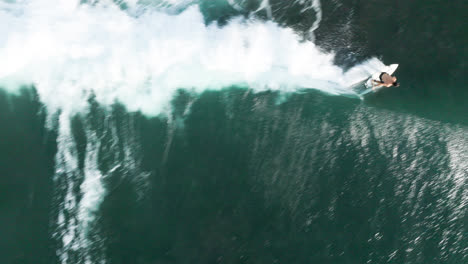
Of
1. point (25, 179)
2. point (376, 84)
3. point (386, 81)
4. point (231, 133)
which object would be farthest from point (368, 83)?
point (25, 179)

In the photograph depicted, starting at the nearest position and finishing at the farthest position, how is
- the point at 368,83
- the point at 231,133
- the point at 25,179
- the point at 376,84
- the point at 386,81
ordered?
the point at 25,179 < the point at 231,133 < the point at 386,81 < the point at 376,84 < the point at 368,83

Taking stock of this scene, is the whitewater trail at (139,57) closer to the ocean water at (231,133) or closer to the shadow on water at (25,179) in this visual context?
the ocean water at (231,133)

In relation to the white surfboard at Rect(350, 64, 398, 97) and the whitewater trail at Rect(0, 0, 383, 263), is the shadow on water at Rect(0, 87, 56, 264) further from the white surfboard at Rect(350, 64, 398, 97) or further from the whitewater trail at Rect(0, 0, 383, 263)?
the white surfboard at Rect(350, 64, 398, 97)

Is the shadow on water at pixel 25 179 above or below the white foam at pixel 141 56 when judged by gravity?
below

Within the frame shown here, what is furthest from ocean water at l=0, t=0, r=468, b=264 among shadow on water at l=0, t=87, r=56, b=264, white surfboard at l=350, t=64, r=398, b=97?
white surfboard at l=350, t=64, r=398, b=97

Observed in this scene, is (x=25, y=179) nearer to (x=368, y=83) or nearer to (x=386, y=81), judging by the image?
(x=368, y=83)

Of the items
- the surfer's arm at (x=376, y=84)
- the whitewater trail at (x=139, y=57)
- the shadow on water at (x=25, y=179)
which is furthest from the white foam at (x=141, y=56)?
the surfer's arm at (x=376, y=84)
